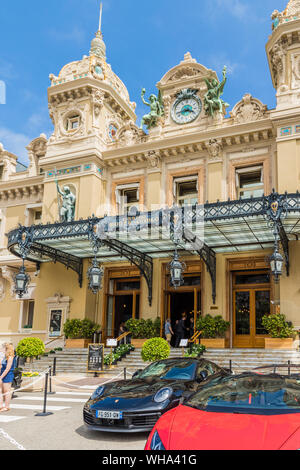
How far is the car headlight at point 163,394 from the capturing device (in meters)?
7.38

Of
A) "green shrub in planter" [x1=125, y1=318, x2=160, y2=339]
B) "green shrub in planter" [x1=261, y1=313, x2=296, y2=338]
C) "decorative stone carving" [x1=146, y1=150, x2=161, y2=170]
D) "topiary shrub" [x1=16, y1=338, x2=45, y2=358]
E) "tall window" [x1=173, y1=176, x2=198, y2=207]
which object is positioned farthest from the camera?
"decorative stone carving" [x1=146, y1=150, x2=161, y2=170]

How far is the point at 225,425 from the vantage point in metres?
4.48

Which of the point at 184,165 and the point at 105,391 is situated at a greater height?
the point at 184,165

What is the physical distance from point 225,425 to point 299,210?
12429mm

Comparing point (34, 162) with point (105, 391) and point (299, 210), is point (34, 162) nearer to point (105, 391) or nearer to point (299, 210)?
point (299, 210)

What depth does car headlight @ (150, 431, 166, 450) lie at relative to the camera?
4.44m

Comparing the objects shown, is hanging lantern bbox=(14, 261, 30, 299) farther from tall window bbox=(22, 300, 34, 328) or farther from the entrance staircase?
tall window bbox=(22, 300, 34, 328)

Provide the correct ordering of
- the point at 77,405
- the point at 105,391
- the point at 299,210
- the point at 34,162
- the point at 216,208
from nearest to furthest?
1. the point at 105,391
2. the point at 77,405
3. the point at 299,210
4. the point at 216,208
5. the point at 34,162

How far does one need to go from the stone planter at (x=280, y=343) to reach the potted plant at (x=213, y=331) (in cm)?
220

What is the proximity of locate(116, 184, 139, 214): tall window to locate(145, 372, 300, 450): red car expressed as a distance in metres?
18.8

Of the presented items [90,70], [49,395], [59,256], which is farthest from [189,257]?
[90,70]

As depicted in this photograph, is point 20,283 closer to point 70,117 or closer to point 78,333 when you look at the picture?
point 78,333

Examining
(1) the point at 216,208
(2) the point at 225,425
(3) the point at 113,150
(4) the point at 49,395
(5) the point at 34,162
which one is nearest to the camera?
(2) the point at 225,425

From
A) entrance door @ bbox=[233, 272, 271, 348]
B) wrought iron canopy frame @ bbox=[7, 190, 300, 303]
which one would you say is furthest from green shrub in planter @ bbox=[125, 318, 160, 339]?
entrance door @ bbox=[233, 272, 271, 348]
